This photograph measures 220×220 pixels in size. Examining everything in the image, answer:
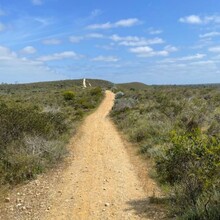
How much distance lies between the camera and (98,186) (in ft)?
29.8

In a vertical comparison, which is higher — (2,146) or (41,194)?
(2,146)

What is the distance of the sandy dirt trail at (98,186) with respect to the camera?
7.36 meters

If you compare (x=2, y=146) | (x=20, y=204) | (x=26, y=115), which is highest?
(x=26, y=115)

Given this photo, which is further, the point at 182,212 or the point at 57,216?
the point at 57,216

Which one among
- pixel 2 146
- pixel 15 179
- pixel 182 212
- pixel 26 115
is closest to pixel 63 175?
pixel 15 179

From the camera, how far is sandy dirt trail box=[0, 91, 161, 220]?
7.33m

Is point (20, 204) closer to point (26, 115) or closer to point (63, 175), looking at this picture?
point (63, 175)

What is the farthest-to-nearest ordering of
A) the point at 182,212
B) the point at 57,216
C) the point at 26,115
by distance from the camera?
the point at 26,115
the point at 57,216
the point at 182,212

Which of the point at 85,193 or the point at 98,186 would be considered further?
the point at 98,186

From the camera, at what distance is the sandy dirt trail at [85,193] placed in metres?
7.33

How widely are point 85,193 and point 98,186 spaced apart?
2.05 ft

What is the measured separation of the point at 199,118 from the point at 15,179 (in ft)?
35.1

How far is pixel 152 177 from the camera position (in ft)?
32.5

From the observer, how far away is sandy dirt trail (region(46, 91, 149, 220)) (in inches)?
290
